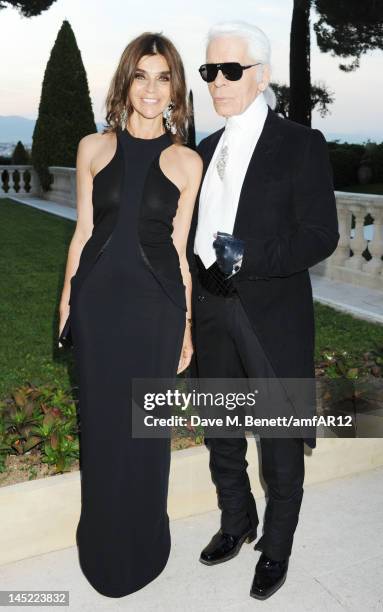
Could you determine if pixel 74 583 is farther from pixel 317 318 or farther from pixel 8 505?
pixel 317 318

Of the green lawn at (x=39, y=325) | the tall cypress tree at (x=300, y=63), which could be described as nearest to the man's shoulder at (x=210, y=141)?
the green lawn at (x=39, y=325)

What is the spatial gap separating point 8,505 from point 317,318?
4.69m

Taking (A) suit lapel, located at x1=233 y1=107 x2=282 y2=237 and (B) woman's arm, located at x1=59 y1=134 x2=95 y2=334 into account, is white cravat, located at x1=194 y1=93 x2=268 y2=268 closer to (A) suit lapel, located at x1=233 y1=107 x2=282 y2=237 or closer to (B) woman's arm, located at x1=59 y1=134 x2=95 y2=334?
(A) suit lapel, located at x1=233 y1=107 x2=282 y2=237

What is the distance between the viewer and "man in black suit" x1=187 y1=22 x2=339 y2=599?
2.91 metres

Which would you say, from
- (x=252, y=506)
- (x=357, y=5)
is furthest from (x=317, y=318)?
(x=357, y=5)

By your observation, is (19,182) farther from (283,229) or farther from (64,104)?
(283,229)

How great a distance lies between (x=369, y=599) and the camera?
3215 mm

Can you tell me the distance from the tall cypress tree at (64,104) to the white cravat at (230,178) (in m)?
18.4

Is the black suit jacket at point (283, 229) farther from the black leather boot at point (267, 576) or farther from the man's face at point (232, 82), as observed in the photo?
the black leather boot at point (267, 576)

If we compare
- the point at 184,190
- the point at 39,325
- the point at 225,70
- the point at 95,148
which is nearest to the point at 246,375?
the point at 184,190

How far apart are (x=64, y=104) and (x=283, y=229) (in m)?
18.7

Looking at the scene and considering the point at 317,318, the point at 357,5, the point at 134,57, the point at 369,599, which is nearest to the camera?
the point at 134,57

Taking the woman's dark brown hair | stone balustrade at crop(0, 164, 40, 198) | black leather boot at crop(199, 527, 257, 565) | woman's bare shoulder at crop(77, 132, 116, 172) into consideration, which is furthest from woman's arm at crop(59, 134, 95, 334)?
stone balustrade at crop(0, 164, 40, 198)

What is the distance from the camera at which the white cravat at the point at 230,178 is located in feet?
9.97
